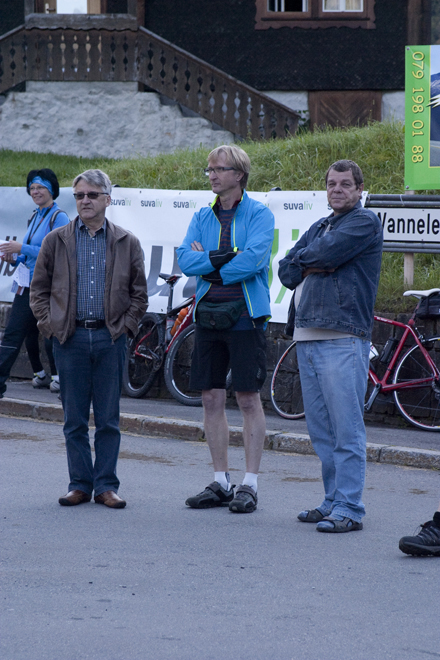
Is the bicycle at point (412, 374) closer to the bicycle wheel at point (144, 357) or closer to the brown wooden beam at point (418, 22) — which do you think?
the bicycle wheel at point (144, 357)

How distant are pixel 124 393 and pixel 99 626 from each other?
666 centimetres

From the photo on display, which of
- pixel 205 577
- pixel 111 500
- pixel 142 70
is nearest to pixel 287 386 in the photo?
pixel 111 500

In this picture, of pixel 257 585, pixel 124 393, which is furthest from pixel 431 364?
pixel 257 585

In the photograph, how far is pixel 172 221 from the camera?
10852mm

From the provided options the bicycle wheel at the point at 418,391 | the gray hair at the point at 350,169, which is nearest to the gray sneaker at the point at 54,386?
the bicycle wheel at the point at 418,391

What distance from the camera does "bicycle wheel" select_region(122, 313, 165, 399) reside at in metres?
10.3

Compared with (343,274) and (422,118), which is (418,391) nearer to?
(422,118)

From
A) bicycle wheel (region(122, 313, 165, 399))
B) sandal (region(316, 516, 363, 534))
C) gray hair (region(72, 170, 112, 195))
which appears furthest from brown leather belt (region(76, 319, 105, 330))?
bicycle wheel (region(122, 313, 165, 399))

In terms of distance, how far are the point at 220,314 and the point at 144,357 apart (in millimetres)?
4672

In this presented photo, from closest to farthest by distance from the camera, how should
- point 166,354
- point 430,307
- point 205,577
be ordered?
1. point 205,577
2. point 430,307
3. point 166,354

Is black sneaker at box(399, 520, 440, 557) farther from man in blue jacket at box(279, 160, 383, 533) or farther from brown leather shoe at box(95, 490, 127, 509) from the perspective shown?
brown leather shoe at box(95, 490, 127, 509)

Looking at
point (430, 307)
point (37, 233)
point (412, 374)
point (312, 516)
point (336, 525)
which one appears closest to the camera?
point (336, 525)

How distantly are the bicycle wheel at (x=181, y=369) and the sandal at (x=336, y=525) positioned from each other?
4457mm

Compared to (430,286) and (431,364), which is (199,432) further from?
(430,286)
